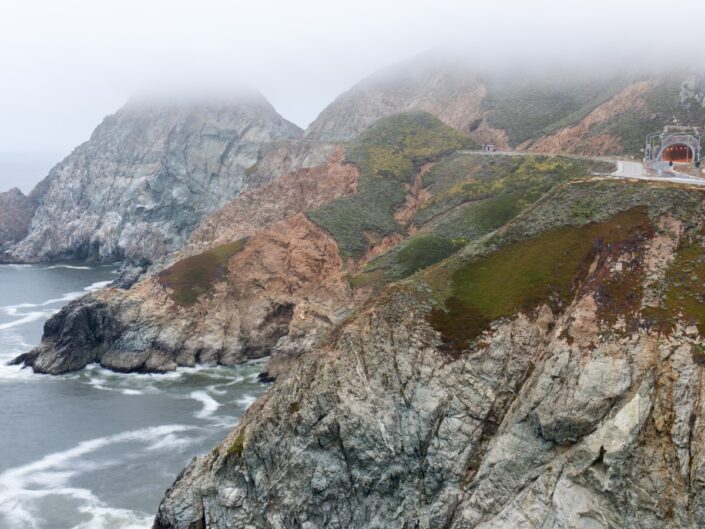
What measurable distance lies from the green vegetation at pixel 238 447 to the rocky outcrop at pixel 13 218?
16339 centimetres

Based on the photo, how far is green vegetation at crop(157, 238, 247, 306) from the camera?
80250 millimetres

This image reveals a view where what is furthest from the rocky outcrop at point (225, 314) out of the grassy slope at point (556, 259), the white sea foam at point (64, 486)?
the grassy slope at point (556, 259)

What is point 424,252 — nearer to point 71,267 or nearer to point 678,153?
point 678,153

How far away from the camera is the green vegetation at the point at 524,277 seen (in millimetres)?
38031

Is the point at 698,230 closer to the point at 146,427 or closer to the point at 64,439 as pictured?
the point at 146,427

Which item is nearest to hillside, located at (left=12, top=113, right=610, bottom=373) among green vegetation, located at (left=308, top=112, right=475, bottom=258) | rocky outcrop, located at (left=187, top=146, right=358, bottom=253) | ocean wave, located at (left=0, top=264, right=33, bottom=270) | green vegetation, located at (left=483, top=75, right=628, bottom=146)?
green vegetation, located at (left=308, top=112, right=475, bottom=258)

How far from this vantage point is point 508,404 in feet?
113

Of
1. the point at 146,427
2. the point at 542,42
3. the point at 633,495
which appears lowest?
the point at 146,427

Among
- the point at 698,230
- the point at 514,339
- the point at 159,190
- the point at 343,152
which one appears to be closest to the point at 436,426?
the point at 514,339

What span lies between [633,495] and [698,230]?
1708 cm

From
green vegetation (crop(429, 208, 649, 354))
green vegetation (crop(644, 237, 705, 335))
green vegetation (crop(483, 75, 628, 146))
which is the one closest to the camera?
green vegetation (crop(644, 237, 705, 335))

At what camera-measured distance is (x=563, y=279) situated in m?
38.9

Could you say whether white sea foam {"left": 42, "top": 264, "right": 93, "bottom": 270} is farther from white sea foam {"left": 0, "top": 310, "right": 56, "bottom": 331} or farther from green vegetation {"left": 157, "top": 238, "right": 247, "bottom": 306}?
green vegetation {"left": 157, "top": 238, "right": 247, "bottom": 306}

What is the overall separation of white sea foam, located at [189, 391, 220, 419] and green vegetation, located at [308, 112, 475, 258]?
24.9 meters
